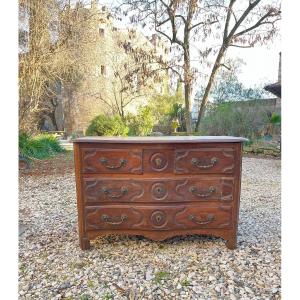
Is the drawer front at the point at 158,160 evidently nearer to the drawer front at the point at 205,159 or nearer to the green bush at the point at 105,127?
the drawer front at the point at 205,159

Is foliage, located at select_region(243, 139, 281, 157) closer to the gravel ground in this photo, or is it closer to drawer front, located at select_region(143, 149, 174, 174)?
the gravel ground

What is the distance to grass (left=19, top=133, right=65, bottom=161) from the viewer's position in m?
6.43

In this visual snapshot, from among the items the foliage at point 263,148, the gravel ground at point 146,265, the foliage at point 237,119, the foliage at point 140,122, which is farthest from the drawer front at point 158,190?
the foliage at point 140,122

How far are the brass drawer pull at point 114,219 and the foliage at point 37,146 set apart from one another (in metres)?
4.87

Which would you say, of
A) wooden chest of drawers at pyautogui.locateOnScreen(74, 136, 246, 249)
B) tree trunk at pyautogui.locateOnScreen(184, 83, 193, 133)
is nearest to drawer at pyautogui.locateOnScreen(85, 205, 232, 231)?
wooden chest of drawers at pyautogui.locateOnScreen(74, 136, 246, 249)

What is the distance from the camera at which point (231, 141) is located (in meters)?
2.00

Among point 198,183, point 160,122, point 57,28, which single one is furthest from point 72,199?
point 160,122

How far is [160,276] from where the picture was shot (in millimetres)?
1818

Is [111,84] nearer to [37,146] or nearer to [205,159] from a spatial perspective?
[37,146]

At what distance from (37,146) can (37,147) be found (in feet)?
0.09

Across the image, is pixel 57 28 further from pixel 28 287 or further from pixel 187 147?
pixel 28 287

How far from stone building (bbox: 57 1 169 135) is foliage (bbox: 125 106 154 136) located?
2.13ft

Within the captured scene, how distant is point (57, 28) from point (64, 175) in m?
3.73

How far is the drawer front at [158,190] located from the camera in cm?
205
